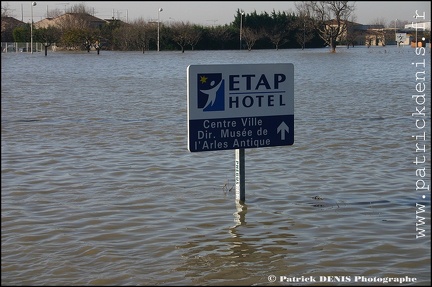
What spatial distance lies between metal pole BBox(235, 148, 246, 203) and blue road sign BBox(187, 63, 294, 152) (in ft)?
0.76

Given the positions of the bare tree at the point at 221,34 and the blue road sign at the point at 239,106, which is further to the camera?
the bare tree at the point at 221,34

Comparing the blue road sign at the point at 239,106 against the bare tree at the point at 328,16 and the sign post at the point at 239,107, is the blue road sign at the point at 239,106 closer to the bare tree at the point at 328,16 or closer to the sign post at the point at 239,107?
the sign post at the point at 239,107

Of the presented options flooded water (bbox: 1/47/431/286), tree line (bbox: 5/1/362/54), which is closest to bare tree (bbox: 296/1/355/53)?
tree line (bbox: 5/1/362/54)

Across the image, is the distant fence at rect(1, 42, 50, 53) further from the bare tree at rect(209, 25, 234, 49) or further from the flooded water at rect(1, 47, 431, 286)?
the flooded water at rect(1, 47, 431, 286)

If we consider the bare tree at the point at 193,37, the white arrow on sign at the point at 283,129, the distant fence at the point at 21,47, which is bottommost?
the white arrow on sign at the point at 283,129

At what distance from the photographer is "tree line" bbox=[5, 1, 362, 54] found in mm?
84250

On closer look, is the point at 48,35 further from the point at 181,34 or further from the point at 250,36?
the point at 250,36

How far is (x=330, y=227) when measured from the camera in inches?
304

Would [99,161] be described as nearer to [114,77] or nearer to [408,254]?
[408,254]

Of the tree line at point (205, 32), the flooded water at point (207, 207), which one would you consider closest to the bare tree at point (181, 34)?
the tree line at point (205, 32)

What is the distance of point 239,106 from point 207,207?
1273 mm

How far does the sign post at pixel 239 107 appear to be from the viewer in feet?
26.1

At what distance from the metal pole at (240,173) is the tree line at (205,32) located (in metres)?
71.6

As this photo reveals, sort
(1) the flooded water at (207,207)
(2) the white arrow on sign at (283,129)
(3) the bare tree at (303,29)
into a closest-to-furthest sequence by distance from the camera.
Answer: (1) the flooded water at (207,207) → (2) the white arrow on sign at (283,129) → (3) the bare tree at (303,29)
